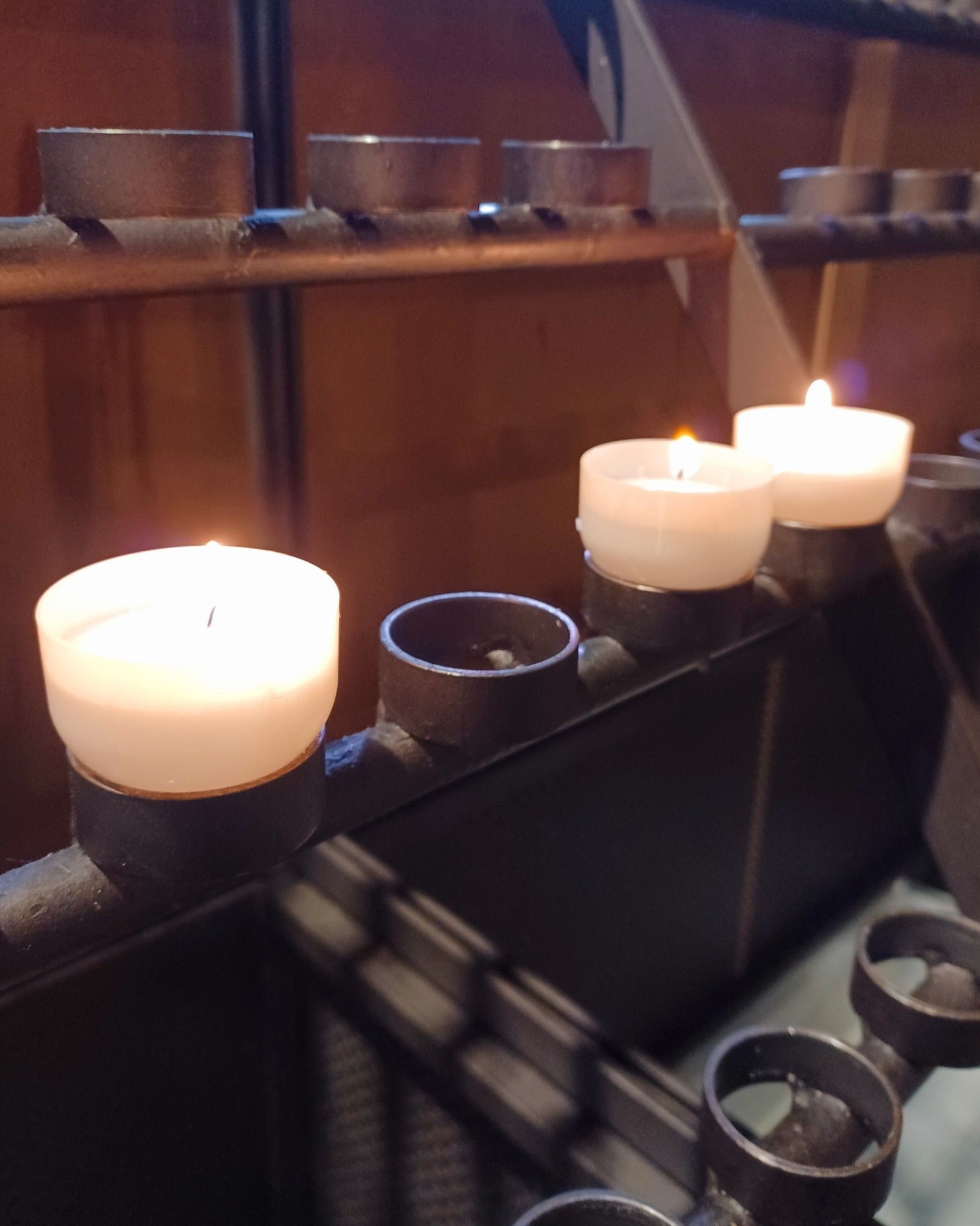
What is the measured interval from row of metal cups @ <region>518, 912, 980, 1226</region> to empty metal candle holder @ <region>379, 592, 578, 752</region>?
20 cm

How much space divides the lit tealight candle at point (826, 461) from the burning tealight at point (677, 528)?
7cm

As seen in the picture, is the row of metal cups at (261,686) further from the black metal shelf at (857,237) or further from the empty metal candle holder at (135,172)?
the black metal shelf at (857,237)

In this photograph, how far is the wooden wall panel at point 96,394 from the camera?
0.61m

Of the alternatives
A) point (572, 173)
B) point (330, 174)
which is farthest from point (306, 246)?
point (572, 173)

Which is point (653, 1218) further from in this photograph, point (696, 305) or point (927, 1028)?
point (696, 305)

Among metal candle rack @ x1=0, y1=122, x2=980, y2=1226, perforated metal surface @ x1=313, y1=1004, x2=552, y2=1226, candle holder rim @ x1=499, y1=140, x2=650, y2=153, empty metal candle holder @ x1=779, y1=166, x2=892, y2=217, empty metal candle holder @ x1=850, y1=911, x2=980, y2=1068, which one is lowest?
perforated metal surface @ x1=313, y1=1004, x2=552, y2=1226

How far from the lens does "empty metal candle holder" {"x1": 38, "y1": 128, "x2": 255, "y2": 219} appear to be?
1.47 ft

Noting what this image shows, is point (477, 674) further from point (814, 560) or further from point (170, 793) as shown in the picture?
point (814, 560)

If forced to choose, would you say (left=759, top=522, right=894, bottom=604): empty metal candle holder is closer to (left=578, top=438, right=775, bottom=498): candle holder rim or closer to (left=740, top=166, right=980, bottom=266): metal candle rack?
(left=578, top=438, right=775, bottom=498): candle holder rim

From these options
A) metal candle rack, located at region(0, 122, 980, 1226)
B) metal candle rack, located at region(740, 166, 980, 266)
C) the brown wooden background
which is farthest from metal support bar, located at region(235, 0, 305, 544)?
metal candle rack, located at region(740, 166, 980, 266)

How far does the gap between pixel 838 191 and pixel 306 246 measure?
550 mm

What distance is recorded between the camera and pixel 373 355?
0.83 meters

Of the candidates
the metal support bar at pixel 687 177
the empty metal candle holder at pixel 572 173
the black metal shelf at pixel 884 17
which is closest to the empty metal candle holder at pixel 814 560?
the metal support bar at pixel 687 177

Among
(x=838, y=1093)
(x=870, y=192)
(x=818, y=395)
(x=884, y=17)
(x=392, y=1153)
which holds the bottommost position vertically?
(x=392, y=1153)
